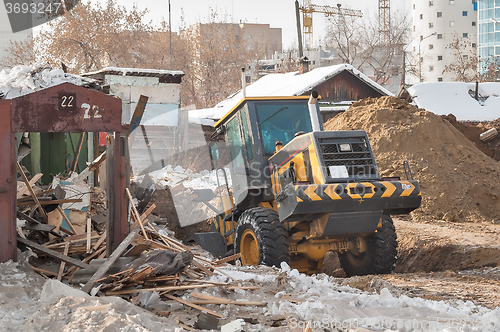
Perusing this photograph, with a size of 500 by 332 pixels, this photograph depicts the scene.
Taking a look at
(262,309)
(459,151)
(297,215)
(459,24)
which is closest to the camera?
(262,309)

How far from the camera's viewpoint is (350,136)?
667 cm

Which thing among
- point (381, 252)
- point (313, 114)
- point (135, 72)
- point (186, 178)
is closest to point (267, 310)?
point (381, 252)

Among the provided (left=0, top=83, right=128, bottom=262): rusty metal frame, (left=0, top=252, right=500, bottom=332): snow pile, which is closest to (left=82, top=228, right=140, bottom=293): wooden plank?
(left=0, top=83, right=128, bottom=262): rusty metal frame

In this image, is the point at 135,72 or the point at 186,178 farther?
the point at 135,72

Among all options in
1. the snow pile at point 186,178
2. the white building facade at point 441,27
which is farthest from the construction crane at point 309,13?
the snow pile at point 186,178

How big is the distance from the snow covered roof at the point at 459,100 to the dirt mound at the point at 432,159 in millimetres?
8403

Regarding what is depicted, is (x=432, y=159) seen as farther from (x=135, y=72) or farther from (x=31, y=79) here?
(x=135, y=72)

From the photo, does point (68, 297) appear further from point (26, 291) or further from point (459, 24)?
point (459, 24)

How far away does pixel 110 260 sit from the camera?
5.23 meters

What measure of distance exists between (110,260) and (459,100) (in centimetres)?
2175

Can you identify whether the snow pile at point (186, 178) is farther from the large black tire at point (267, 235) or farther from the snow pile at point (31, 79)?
the large black tire at point (267, 235)

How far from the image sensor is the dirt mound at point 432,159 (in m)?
11.8

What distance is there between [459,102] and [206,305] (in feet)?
70.6

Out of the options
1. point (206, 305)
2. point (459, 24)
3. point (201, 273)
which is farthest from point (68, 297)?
point (459, 24)
